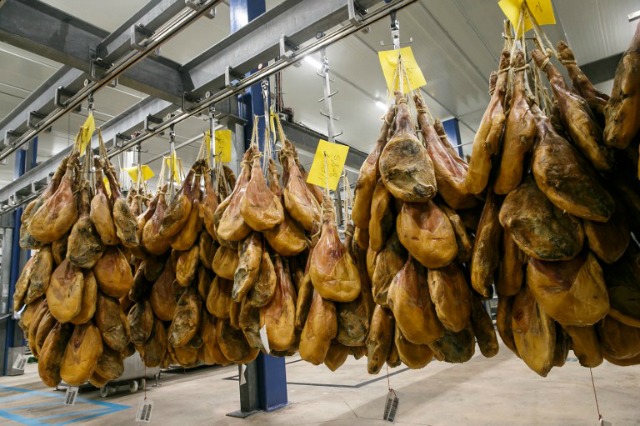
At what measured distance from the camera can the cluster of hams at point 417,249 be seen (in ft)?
3.77

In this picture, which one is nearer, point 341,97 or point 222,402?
point 222,402

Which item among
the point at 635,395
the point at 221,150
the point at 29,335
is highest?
the point at 221,150

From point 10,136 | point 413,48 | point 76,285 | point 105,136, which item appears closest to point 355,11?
point 76,285

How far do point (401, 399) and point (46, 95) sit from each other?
4.06 meters

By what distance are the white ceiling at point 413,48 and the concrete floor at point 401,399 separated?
13.7 feet

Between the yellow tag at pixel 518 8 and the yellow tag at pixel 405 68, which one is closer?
the yellow tag at pixel 518 8

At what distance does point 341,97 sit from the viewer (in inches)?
312

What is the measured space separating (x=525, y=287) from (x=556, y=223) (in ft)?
0.68

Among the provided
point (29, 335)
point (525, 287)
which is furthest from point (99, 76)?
point (525, 287)

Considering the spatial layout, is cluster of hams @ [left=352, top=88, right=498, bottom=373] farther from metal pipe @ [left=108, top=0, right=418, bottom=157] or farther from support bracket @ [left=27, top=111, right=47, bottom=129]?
support bracket @ [left=27, top=111, right=47, bottom=129]

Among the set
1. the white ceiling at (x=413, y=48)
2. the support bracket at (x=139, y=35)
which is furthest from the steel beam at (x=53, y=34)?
the white ceiling at (x=413, y=48)

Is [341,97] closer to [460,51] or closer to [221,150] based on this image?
[460,51]

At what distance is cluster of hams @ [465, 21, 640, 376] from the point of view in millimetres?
926

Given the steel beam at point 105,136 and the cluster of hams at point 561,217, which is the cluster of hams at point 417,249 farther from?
the steel beam at point 105,136
